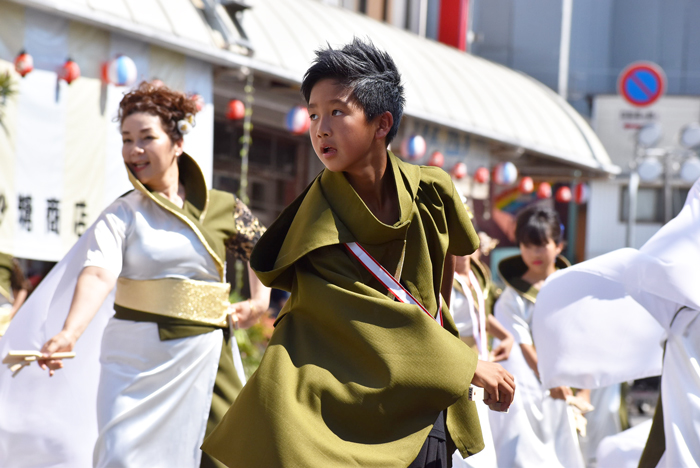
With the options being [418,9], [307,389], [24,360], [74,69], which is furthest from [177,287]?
[418,9]

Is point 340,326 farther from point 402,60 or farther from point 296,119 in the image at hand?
point 402,60

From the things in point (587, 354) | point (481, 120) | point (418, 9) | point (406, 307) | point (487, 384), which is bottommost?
point (587, 354)

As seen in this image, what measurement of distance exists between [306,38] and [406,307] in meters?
7.14

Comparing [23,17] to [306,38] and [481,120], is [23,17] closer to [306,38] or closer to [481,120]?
[306,38]

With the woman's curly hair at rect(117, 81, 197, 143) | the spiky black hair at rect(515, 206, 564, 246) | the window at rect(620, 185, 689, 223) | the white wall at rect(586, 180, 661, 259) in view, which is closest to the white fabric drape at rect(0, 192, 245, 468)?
the woman's curly hair at rect(117, 81, 197, 143)

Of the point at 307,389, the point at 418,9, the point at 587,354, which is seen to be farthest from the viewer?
the point at 418,9

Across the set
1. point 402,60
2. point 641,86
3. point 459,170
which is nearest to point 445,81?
point 402,60

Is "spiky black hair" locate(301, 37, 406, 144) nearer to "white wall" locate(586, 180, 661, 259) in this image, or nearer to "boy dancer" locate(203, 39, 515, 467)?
"boy dancer" locate(203, 39, 515, 467)

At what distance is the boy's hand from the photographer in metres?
2.35

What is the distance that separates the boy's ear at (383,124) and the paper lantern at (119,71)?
467 centimetres

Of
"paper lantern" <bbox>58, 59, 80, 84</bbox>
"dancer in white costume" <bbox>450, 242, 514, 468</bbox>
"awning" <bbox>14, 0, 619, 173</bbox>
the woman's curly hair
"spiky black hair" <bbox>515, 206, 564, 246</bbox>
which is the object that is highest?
"awning" <bbox>14, 0, 619, 173</bbox>

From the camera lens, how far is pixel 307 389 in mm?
2201

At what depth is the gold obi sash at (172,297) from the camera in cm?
372

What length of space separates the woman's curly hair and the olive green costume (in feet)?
5.11
